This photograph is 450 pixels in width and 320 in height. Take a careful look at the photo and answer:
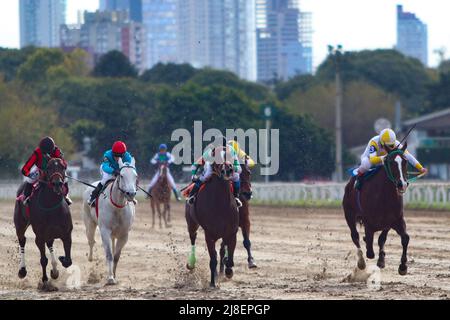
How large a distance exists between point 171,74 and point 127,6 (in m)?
43.6

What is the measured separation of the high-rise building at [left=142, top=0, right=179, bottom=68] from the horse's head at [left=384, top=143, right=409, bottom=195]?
6314cm

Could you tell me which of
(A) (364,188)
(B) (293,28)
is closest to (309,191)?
(A) (364,188)

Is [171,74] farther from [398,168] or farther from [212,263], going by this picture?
[212,263]

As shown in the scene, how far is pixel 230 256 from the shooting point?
1445 cm

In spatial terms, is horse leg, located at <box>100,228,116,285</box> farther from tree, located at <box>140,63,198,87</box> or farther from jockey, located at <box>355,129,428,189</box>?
tree, located at <box>140,63,198,87</box>

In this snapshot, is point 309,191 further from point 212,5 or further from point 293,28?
point 293,28

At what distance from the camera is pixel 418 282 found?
14.1 metres

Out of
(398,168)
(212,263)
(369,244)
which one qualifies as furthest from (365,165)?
(212,263)

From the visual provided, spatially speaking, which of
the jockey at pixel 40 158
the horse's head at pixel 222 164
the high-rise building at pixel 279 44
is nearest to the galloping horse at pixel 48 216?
the jockey at pixel 40 158

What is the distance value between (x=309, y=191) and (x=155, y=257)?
18.1 m

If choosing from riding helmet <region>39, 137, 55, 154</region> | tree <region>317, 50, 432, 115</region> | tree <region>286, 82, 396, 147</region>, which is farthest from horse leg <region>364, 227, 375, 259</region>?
tree <region>317, 50, 432, 115</region>

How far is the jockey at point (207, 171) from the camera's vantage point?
14.2m

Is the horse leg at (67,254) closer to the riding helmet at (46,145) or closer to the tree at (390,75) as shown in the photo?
the riding helmet at (46,145)

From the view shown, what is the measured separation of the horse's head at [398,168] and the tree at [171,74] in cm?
6611
